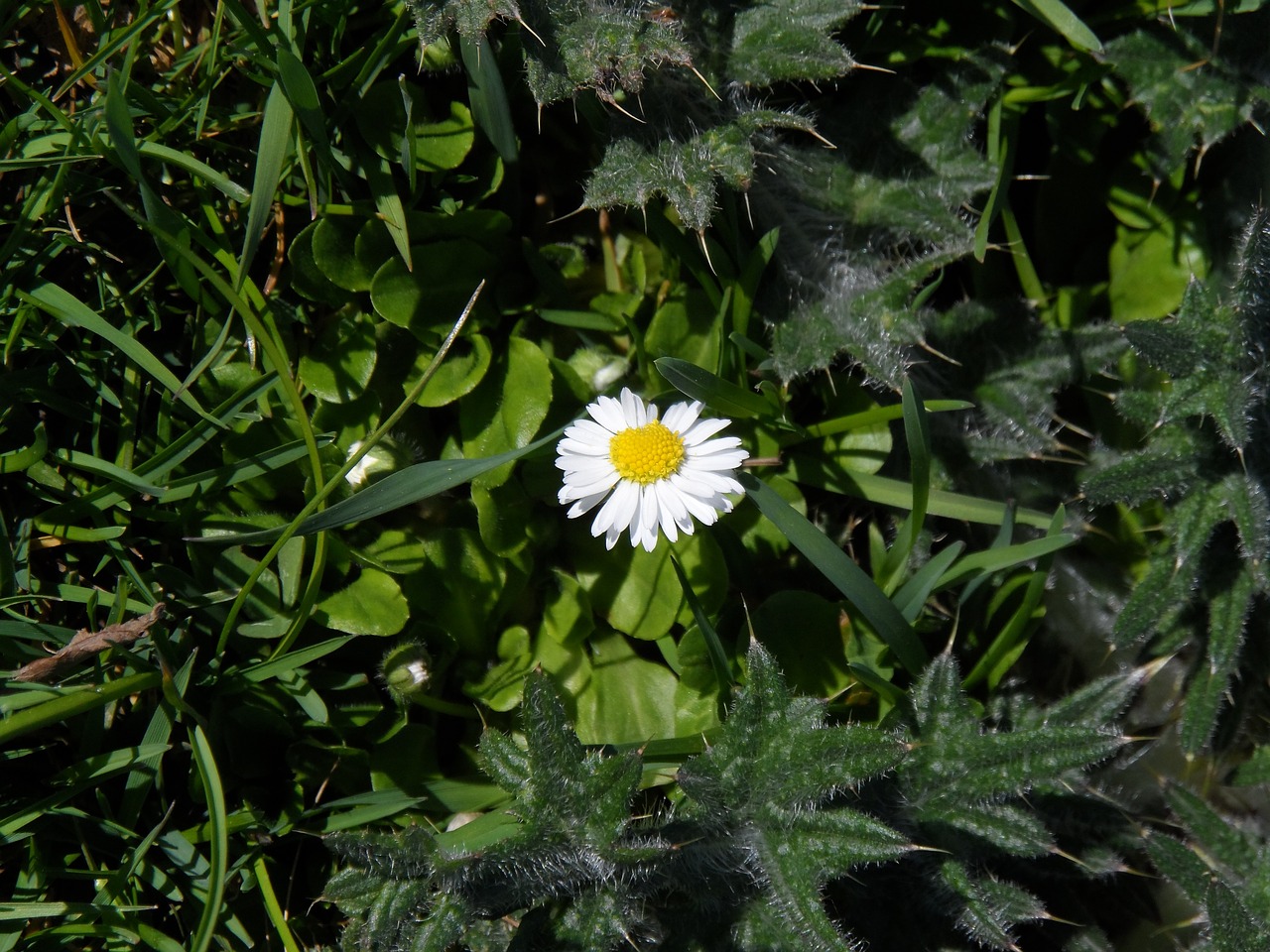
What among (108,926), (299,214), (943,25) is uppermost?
(943,25)

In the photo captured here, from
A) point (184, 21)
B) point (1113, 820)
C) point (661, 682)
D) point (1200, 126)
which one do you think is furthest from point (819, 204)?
point (1113, 820)

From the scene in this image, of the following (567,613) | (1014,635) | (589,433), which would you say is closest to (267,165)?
(589,433)

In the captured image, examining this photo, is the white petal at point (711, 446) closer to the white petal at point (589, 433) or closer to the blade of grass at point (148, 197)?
the white petal at point (589, 433)

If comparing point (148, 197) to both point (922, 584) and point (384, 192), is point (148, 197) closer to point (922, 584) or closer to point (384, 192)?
→ point (384, 192)

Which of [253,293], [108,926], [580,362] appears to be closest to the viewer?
[108,926]

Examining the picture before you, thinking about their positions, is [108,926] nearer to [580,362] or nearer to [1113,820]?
[580,362]

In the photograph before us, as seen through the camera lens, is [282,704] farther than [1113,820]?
No

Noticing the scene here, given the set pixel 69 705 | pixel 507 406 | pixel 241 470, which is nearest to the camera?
pixel 69 705
